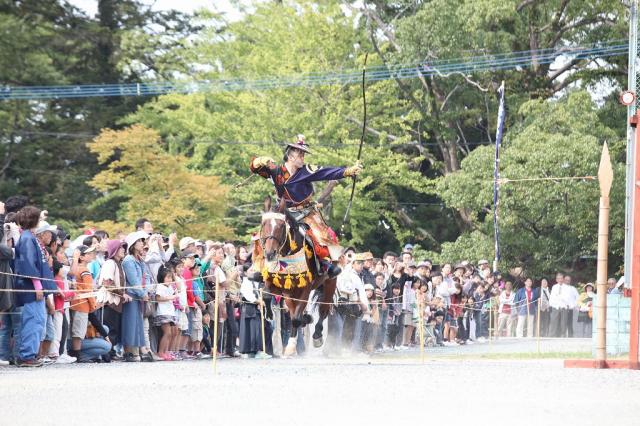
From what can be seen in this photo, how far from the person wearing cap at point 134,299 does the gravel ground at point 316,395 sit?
149cm

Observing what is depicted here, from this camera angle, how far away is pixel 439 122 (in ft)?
163

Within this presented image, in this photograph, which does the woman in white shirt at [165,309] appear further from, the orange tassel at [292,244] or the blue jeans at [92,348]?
the orange tassel at [292,244]

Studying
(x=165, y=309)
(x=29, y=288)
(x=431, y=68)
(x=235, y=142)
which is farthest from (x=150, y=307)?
(x=235, y=142)

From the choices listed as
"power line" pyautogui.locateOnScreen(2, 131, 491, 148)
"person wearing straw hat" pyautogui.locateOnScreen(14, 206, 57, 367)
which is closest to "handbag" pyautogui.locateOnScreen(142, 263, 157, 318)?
"person wearing straw hat" pyautogui.locateOnScreen(14, 206, 57, 367)

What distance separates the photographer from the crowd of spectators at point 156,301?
55.1 feet

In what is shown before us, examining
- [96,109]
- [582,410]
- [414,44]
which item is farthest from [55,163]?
[582,410]

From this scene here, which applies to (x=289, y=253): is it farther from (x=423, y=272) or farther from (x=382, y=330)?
(x=423, y=272)

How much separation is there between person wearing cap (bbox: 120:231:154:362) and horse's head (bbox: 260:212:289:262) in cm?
192

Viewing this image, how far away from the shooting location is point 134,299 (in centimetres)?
1892

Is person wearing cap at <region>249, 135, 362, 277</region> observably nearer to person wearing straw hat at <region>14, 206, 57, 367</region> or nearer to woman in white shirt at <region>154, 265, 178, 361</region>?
woman in white shirt at <region>154, 265, 178, 361</region>

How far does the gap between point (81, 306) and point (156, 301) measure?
1679 mm

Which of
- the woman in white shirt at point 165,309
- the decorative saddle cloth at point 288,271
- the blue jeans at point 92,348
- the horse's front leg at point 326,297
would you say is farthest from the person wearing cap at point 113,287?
the horse's front leg at point 326,297

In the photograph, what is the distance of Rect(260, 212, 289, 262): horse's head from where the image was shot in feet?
59.4

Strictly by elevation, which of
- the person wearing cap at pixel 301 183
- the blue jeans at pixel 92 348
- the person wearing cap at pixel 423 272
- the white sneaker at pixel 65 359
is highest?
the person wearing cap at pixel 301 183
